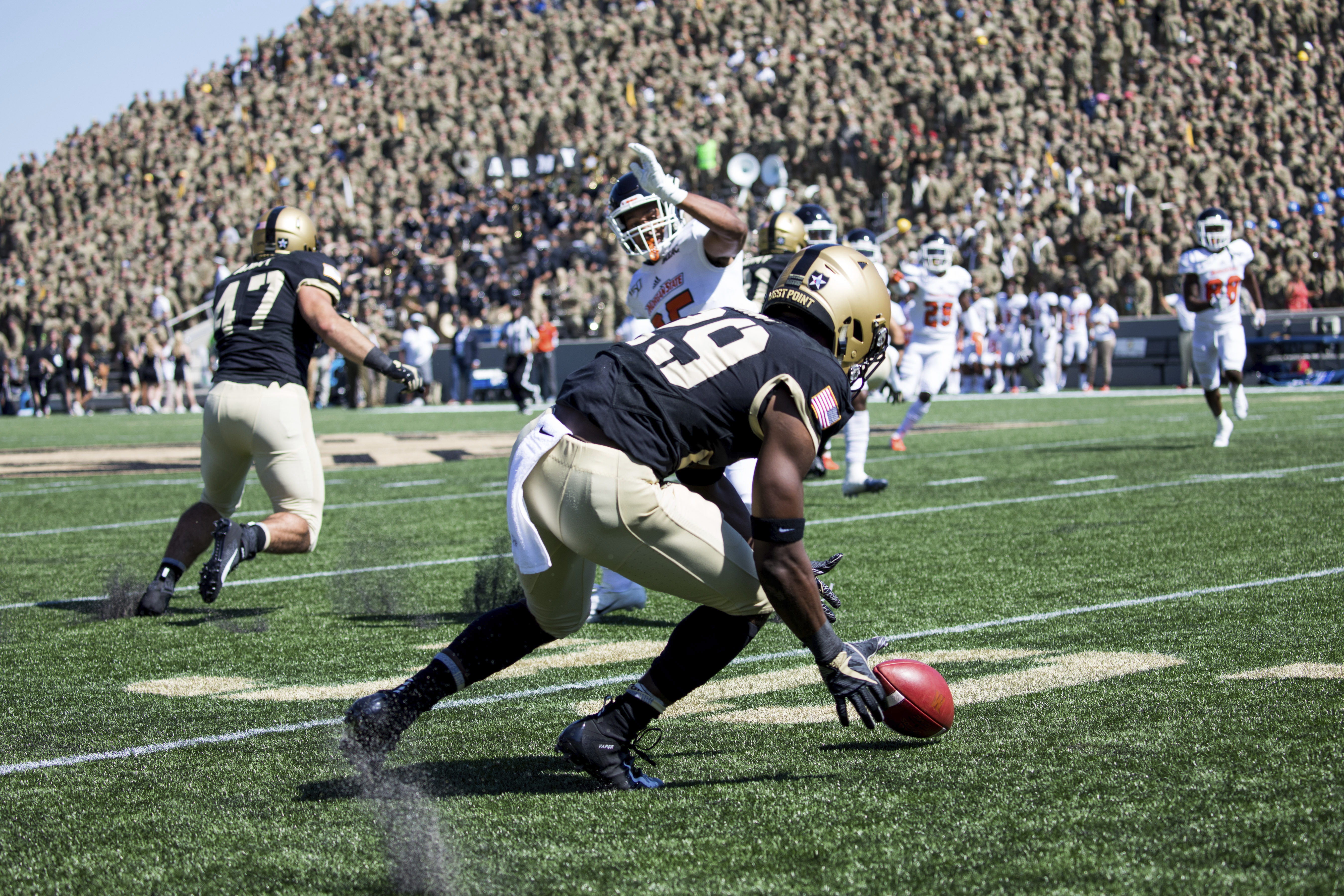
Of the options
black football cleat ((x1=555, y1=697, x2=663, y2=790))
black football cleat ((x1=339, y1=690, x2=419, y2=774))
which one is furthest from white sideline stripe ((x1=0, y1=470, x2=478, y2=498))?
black football cleat ((x1=555, y1=697, x2=663, y2=790))

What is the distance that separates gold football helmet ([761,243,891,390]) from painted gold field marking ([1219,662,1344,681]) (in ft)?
5.06

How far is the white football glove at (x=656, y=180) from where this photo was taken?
4.80 m

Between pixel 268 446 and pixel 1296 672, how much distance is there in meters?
4.00

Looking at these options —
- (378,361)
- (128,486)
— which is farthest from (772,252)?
(128,486)

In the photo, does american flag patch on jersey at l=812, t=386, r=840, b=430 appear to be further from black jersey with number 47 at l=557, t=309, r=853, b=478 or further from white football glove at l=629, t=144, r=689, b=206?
white football glove at l=629, t=144, r=689, b=206

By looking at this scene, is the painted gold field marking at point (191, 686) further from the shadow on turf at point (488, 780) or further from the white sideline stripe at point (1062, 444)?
the white sideline stripe at point (1062, 444)

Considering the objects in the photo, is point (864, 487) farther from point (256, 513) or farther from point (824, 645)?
point (824, 645)

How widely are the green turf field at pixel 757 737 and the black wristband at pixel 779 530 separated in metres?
0.57

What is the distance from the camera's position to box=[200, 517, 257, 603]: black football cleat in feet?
17.3

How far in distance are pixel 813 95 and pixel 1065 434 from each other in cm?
1738

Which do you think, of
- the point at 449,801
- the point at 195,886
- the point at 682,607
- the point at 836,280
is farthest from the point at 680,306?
the point at 195,886

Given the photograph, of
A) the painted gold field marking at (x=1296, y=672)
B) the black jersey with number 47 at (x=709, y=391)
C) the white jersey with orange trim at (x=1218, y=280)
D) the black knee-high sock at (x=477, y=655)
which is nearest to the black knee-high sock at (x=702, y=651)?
the black knee-high sock at (x=477, y=655)

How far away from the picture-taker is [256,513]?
9867mm

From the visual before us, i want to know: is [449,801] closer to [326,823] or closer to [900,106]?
[326,823]
